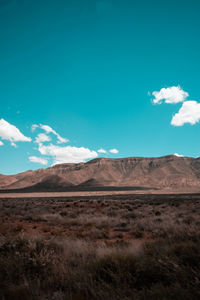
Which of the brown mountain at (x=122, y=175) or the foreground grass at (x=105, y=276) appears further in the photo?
the brown mountain at (x=122, y=175)

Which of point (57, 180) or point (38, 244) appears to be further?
point (57, 180)

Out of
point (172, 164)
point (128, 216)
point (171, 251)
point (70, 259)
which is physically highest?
point (172, 164)

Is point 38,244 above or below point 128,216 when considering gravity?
above

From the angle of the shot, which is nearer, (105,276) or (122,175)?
(105,276)

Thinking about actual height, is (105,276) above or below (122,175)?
below

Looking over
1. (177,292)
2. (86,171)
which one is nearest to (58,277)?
(177,292)

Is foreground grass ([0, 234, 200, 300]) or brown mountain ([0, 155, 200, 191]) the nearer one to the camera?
foreground grass ([0, 234, 200, 300])

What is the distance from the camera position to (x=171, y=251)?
4395 mm

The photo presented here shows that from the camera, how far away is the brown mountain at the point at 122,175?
133 meters

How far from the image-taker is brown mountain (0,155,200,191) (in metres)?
133

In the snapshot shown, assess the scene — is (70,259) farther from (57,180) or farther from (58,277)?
(57,180)

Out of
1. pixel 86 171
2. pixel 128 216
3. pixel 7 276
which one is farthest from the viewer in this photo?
pixel 86 171

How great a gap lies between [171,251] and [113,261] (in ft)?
4.68

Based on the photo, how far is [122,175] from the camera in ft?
556
